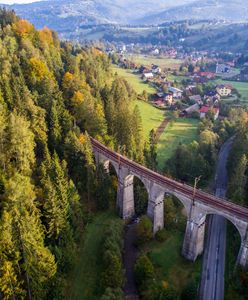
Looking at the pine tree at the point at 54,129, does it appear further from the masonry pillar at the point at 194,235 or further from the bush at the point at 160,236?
the masonry pillar at the point at 194,235

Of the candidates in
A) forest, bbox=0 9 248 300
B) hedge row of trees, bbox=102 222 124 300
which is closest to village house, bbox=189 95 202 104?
forest, bbox=0 9 248 300

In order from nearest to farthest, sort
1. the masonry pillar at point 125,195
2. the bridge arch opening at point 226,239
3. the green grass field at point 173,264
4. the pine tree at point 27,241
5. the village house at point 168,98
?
the pine tree at point 27,241
the green grass field at point 173,264
the bridge arch opening at point 226,239
the masonry pillar at point 125,195
the village house at point 168,98

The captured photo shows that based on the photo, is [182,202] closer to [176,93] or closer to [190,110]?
[190,110]

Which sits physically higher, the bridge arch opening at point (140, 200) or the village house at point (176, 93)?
A: the village house at point (176, 93)

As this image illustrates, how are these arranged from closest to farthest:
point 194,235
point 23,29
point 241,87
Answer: point 194,235
point 23,29
point 241,87

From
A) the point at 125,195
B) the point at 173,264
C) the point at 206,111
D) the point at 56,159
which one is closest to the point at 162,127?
the point at 206,111

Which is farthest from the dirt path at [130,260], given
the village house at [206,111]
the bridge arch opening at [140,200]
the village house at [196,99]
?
the village house at [196,99]

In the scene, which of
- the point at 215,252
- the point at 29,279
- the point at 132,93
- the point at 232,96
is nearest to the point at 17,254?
the point at 29,279

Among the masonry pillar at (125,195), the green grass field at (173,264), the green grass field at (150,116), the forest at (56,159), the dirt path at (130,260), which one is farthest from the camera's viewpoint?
the green grass field at (150,116)
